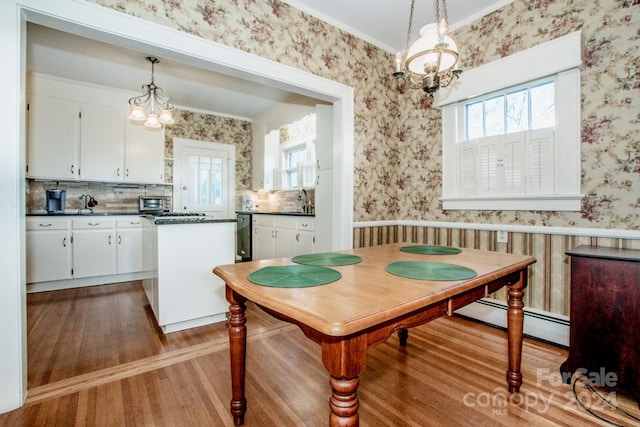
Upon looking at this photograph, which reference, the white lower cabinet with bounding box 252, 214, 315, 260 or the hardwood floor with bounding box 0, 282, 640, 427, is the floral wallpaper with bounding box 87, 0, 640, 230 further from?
the hardwood floor with bounding box 0, 282, 640, 427

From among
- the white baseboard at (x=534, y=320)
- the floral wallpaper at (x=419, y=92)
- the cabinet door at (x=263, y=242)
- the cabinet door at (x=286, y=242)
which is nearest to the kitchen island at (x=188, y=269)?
the cabinet door at (x=286, y=242)

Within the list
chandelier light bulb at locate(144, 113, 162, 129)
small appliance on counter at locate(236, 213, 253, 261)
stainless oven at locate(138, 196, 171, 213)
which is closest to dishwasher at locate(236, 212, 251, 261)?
small appliance on counter at locate(236, 213, 253, 261)

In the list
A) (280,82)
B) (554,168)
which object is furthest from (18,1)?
(554,168)

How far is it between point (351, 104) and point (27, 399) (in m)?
3.06

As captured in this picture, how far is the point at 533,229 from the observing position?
221 centimetres

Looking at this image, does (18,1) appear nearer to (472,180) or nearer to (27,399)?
(27,399)

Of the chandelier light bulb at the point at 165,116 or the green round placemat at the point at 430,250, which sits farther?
the chandelier light bulb at the point at 165,116

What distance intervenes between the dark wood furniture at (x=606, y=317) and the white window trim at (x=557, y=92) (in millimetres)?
534

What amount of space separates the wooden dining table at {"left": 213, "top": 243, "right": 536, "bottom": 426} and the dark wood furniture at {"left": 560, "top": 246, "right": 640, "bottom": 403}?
462 mm

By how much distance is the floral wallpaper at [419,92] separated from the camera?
6.02 feet

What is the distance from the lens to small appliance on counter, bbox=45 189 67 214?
3.61 m

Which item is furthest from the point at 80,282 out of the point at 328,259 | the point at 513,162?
the point at 513,162

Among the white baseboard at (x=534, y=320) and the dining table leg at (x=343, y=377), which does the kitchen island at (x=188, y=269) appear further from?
the white baseboard at (x=534, y=320)

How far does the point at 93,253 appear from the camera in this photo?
3.66 m
